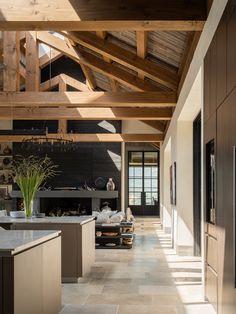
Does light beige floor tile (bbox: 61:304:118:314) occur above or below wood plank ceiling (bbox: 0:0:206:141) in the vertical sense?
below

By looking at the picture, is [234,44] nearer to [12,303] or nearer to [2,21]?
[12,303]

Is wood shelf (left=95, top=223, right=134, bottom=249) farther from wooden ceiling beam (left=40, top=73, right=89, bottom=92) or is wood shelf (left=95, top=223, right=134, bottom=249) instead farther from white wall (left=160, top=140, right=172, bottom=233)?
wooden ceiling beam (left=40, top=73, right=89, bottom=92)

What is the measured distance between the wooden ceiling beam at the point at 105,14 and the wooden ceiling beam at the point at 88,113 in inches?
226

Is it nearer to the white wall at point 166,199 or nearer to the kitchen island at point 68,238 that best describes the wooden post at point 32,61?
the white wall at point 166,199

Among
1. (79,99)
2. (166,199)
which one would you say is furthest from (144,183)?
(79,99)

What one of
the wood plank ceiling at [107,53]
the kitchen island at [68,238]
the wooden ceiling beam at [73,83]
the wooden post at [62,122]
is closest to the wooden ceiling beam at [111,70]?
the wood plank ceiling at [107,53]

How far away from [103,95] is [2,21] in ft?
14.5

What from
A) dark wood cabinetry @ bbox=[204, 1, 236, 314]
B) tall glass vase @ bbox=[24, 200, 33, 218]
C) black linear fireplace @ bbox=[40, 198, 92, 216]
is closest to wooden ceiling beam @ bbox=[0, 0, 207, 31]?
dark wood cabinetry @ bbox=[204, 1, 236, 314]

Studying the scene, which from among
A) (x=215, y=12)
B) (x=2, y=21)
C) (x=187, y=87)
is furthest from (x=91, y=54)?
(x=215, y=12)

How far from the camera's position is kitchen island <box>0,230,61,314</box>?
305 cm

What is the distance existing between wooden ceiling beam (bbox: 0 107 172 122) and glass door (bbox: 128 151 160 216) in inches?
341

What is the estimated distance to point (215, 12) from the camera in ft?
14.0

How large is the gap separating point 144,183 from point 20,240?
16.3 m

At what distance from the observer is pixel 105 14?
4945 millimetres
